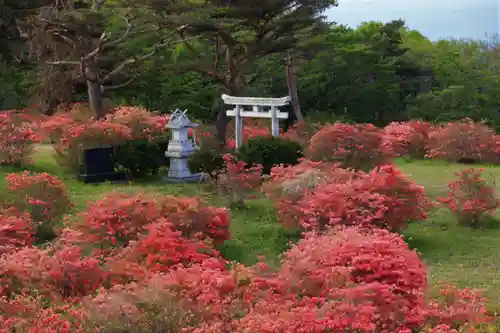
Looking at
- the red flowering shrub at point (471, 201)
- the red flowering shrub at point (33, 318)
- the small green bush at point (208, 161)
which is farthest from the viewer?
the small green bush at point (208, 161)

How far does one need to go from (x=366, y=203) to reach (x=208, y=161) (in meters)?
6.50

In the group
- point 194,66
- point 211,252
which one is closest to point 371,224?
point 211,252

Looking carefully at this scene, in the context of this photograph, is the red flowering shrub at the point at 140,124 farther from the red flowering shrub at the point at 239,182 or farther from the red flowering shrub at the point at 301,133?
the red flowering shrub at the point at 239,182

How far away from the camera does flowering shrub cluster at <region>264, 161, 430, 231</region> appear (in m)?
10.9

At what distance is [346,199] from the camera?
11062 mm

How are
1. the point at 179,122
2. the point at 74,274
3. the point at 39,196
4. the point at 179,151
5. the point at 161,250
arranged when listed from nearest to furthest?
1. the point at 74,274
2. the point at 161,250
3. the point at 39,196
4. the point at 179,151
5. the point at 179,122

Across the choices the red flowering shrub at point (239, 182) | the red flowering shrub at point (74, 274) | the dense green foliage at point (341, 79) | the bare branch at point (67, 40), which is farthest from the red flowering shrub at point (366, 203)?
the bare branch at point (67, 40)

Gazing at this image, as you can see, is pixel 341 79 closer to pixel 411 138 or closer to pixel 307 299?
pixel 411 138

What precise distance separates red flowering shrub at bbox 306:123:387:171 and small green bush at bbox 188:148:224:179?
2.17 meters

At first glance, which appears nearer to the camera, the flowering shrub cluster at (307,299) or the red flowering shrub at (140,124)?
the flowering shrub cluster at (307,299)

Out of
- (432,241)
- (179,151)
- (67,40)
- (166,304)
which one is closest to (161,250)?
(166,304)

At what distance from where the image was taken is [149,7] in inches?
929

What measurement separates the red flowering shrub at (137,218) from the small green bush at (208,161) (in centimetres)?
→ 618

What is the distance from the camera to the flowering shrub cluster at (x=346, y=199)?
10.9 meters
